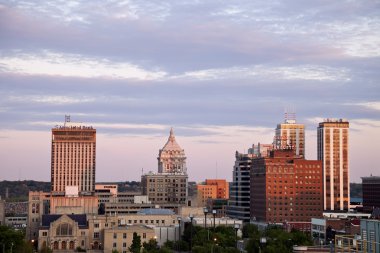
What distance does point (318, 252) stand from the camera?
389 ft

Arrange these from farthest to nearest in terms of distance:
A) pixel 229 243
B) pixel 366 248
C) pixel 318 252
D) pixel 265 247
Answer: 1. pixel 229 243
2. pixel 265 247
3. pixel 318 252
4. pixel 366 248

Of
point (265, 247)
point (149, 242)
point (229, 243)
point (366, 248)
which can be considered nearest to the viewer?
point (366, 248)

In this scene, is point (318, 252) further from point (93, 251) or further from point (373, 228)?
point (93, 251)

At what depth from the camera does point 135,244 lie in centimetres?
17975

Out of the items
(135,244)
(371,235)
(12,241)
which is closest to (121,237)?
(135,244)

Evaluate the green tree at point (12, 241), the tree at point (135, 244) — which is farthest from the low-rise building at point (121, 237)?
the green tree at point (12, 241)

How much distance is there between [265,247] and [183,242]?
47.3 meters

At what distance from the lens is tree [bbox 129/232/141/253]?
6809 inches

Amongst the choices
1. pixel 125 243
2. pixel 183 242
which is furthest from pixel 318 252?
pixel 125 243

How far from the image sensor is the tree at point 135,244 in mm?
172950

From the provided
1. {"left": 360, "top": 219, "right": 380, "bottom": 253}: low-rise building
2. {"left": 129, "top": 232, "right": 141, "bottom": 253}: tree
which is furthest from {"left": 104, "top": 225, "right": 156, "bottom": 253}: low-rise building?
{"left": 360, "top": 219, "right": 380, "bottom": 253}: low-rise building

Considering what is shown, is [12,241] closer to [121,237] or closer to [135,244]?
[135,244]

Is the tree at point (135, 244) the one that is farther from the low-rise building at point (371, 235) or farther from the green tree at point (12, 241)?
the low-rise building at point (371, 235)

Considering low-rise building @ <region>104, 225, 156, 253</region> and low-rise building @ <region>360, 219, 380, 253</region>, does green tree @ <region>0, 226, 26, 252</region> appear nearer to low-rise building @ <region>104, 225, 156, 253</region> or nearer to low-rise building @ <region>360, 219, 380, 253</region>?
low-rise building @ <region>104, 225, 156, 253</region>
